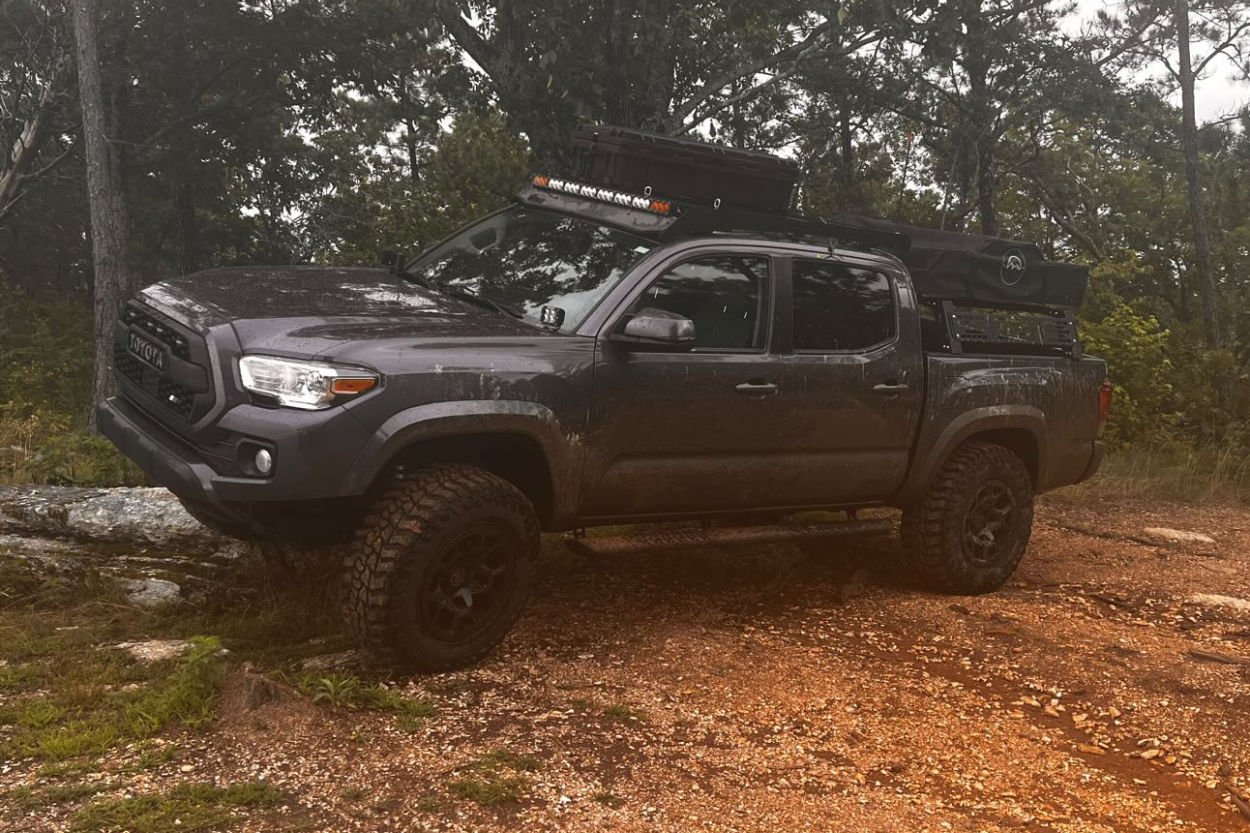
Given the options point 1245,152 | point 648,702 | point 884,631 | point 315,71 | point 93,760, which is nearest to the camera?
point 93,760

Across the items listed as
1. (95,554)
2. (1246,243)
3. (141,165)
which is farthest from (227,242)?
(1246,243)

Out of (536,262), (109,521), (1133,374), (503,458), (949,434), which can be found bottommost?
(109,521)

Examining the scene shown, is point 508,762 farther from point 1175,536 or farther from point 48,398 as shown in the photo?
point 48,398

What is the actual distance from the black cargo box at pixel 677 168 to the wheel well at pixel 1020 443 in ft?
6.23

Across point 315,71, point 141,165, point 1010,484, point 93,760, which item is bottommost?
point 93,760

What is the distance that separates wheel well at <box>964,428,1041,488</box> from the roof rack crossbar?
124cm

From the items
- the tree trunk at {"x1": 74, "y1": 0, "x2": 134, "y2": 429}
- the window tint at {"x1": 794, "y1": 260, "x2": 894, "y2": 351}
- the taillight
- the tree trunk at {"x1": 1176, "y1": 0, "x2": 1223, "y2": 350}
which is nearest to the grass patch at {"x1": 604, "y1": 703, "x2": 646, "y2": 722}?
the window tint at {"x1": 794, "y1": 260, "x2": 894, "y2": 351}

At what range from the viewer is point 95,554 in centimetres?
530

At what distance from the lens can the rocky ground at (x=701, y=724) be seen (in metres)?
3.12

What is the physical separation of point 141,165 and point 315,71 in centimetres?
368

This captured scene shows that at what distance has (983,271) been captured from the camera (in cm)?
574

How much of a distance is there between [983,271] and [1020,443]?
1.05 m

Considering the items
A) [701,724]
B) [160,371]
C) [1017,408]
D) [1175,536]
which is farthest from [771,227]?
[1175,536]

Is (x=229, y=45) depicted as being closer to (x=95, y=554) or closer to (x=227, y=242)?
(x=227, y=242)
